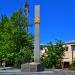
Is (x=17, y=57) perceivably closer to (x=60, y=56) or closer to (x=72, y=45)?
(x=60, y=56)

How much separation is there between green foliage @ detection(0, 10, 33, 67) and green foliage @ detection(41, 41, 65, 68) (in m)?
3.32

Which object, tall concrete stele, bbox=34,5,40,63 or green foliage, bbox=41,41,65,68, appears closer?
tall concrete stele, bbox=34,5,40,63

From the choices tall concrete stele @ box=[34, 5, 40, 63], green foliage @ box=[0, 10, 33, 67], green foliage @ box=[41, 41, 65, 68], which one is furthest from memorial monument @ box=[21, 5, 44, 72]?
green foliage @ box=[41, 41, 65, 68]

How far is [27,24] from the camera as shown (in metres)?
49.9

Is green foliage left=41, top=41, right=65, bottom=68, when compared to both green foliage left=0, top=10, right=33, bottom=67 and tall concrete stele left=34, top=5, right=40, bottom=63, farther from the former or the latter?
tall concrete stele left=34, top=5, right=40, bottom=63

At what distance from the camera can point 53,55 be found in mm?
50625

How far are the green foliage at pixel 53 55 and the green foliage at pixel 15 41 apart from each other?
10.9 ft

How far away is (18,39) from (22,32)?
1.05 metres

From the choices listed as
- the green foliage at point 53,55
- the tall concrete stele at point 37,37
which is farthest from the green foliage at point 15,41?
the tall concrete stele at point 37,37

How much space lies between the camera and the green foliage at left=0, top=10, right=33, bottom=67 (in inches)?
1815

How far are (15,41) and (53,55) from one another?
6635 mm

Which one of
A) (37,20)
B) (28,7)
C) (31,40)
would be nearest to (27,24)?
(31,40)

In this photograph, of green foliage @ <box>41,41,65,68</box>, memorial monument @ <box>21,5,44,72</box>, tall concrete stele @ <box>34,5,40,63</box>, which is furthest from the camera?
green foliage @ <box>41,41,65,68</box>

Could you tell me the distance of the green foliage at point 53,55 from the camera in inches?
1960
